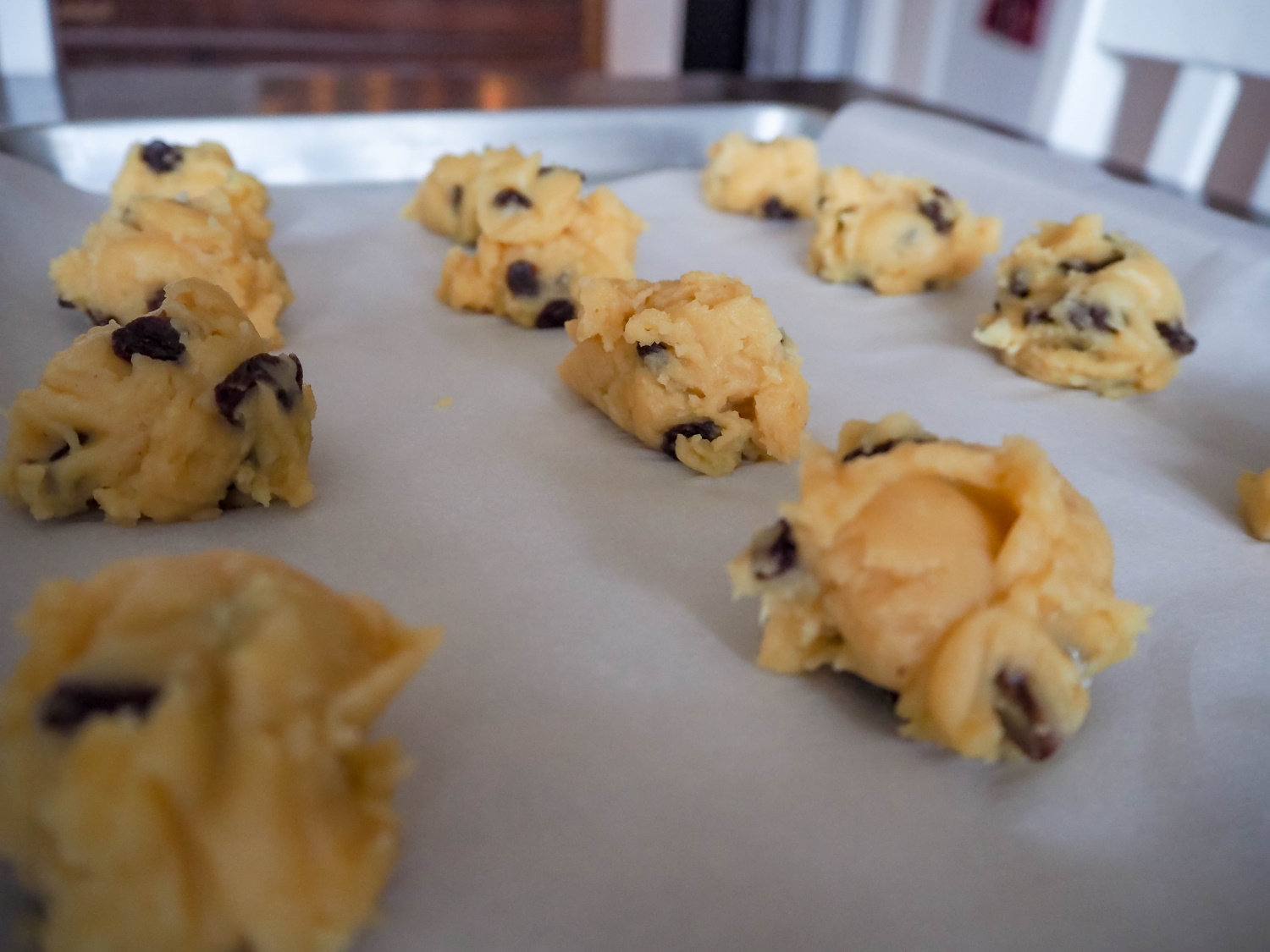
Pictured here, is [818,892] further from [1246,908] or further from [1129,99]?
[1129,99]

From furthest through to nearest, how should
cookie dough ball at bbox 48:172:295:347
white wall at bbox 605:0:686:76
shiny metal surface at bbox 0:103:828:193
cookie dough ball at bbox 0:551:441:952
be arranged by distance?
white wall at bbox 605:0:686:76
shiny metal surface at bbox 0:103:828:193
cookie dough ball at bbox 48:172:295:347
cookie dough ball at bbox 0:551:441:952

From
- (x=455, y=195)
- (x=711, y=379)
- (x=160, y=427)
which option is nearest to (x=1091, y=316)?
(x=711, y=379)

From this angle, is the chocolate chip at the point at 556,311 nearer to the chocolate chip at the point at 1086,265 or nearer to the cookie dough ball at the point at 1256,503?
the chocolate chip at the point at 1086,265

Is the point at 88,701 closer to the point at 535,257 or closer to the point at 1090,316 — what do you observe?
the point at 535,257

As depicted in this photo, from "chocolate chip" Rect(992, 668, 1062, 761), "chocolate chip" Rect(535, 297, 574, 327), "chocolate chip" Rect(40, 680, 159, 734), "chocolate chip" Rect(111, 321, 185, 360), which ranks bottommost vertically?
"chocolate chip" Rect(535, 297, 574, 327)

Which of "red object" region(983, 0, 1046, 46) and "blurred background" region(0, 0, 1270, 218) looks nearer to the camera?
"blurred background" region(0, 0, 1270, 218)

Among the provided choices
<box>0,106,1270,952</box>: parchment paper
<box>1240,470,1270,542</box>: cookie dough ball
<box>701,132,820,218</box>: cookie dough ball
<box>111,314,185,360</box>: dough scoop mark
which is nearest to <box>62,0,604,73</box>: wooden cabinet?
<box>0,106,1270,952</box>: parchment paper

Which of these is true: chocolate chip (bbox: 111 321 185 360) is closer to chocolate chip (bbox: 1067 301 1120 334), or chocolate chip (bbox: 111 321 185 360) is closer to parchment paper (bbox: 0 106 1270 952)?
parchment paper (bbox: 0 106 1270 952)
